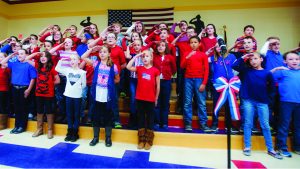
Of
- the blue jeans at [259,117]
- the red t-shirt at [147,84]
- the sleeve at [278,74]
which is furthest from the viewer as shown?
the sleeve at [278,74]

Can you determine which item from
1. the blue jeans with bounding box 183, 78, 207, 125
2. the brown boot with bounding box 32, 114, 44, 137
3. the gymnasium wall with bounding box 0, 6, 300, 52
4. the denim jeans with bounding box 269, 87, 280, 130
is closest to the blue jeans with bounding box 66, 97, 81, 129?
the brown boot with bounding box 32, 114, 44, 137

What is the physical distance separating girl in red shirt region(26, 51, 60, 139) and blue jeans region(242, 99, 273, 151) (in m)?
2.94

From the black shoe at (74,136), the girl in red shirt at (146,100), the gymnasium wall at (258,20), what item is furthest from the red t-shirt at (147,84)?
the gymnasium wall at (258,20)

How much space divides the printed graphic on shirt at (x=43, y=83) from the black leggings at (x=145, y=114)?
1.56 meters

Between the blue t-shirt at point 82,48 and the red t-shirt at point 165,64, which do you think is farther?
the blue t-shirt at point 82,48

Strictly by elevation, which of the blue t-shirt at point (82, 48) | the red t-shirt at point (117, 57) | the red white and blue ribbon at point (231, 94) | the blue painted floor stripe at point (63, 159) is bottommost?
the blue painted floor stripe at point (63, 159)

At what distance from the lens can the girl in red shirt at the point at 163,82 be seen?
327 cm

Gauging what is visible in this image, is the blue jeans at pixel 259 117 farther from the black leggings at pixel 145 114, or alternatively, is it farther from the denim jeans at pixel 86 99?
the denim jeans at pixel 86 99

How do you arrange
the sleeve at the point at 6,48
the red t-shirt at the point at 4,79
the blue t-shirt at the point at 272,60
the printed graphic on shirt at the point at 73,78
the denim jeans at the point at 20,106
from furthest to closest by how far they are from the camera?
the sleeve at the point at 6,48, the red t-shirt at the point at 4,79, the denim jeans at the point at 20,106, the blue t-shirt at the point at 272,60, the printed graphic on shirt at the point at 73,78

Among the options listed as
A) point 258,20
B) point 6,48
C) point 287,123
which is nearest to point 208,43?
point 287,123

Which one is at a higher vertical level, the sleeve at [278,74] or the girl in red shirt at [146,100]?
the sleeve at [278,74]

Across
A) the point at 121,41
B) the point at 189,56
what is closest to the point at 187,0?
the point at 121,41

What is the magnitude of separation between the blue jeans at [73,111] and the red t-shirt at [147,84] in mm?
960

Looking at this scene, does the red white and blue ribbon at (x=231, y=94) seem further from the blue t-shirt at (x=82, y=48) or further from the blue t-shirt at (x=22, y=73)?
the blue t-shirt at (x=22, y=73)
